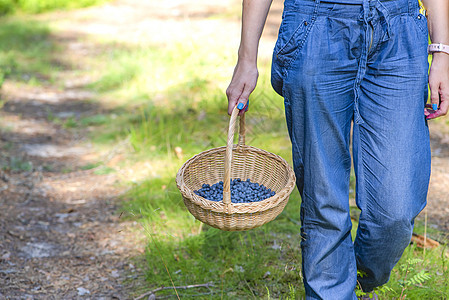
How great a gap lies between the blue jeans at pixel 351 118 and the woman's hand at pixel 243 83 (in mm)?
81

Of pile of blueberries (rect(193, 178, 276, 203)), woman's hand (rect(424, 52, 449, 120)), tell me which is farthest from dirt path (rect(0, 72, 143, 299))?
woman's hand (rect(424, 52, 449, 120))

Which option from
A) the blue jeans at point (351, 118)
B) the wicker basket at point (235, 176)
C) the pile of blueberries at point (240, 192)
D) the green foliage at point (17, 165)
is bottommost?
the green foliage at point (17, 165)

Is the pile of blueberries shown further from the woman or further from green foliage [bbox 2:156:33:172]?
green foliage [bbox 2:156:33:172]

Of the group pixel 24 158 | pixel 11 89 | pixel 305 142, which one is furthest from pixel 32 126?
pixel 305 142

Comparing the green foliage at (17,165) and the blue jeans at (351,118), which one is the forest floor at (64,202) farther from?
the blue jeans at (351,118)

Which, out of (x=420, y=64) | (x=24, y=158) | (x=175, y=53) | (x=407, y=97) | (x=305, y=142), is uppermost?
(x=420, y=64)

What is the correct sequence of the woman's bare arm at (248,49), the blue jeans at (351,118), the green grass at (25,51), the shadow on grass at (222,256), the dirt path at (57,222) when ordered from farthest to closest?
the green grass at (25,51) → the dirt path at (57,222) → the shadow on grass at (222,256) → the woman's bare arm at (248,49) → the blue jeans at (351,118)

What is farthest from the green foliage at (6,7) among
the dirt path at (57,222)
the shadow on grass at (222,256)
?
the shadow on grass at (222,256)

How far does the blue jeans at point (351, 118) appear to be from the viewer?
62.7 inches

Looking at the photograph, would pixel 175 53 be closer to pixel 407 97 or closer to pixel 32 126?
pixel 32 126

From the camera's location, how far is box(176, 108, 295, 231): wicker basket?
1.75 m

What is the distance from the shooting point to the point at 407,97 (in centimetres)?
165

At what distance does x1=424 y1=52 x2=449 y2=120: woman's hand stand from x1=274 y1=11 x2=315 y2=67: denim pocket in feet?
1.69

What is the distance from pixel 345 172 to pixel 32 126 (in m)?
3.68
